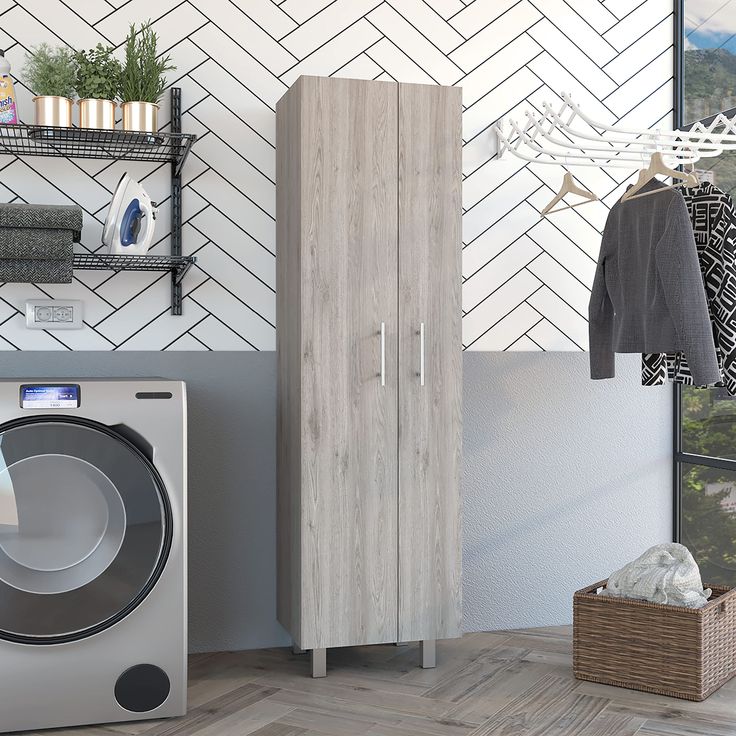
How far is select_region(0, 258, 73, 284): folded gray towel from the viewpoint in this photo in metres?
2.54

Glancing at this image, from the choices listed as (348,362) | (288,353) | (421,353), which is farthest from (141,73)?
(421,353)

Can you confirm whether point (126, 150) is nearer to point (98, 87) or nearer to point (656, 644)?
point (98, 87)

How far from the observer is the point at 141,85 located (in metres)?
2.70

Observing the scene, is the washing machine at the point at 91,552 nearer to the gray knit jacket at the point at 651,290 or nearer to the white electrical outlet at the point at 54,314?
the white electrical outlet at the point at 54,314

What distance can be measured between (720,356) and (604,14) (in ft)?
4.64

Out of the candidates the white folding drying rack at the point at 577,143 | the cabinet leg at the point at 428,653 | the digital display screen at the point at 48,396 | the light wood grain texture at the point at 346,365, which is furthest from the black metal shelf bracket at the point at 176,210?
the cabinet leg at the point at 428,653

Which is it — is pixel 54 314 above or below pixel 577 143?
below

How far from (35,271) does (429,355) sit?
1178mm

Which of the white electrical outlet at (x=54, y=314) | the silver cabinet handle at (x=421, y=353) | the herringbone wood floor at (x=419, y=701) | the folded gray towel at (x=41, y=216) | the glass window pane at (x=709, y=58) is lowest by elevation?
the herringbone wood floor at (x=419, y=701)

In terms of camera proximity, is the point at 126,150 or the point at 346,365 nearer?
the point at 346,365

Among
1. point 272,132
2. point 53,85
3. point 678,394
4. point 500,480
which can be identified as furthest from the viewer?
point 678,394

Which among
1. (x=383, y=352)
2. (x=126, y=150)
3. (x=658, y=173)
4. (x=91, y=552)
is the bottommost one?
(x=91, y=552)

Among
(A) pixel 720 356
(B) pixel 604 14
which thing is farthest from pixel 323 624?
(B) pixel 604 14

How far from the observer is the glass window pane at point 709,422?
3.18 metres
